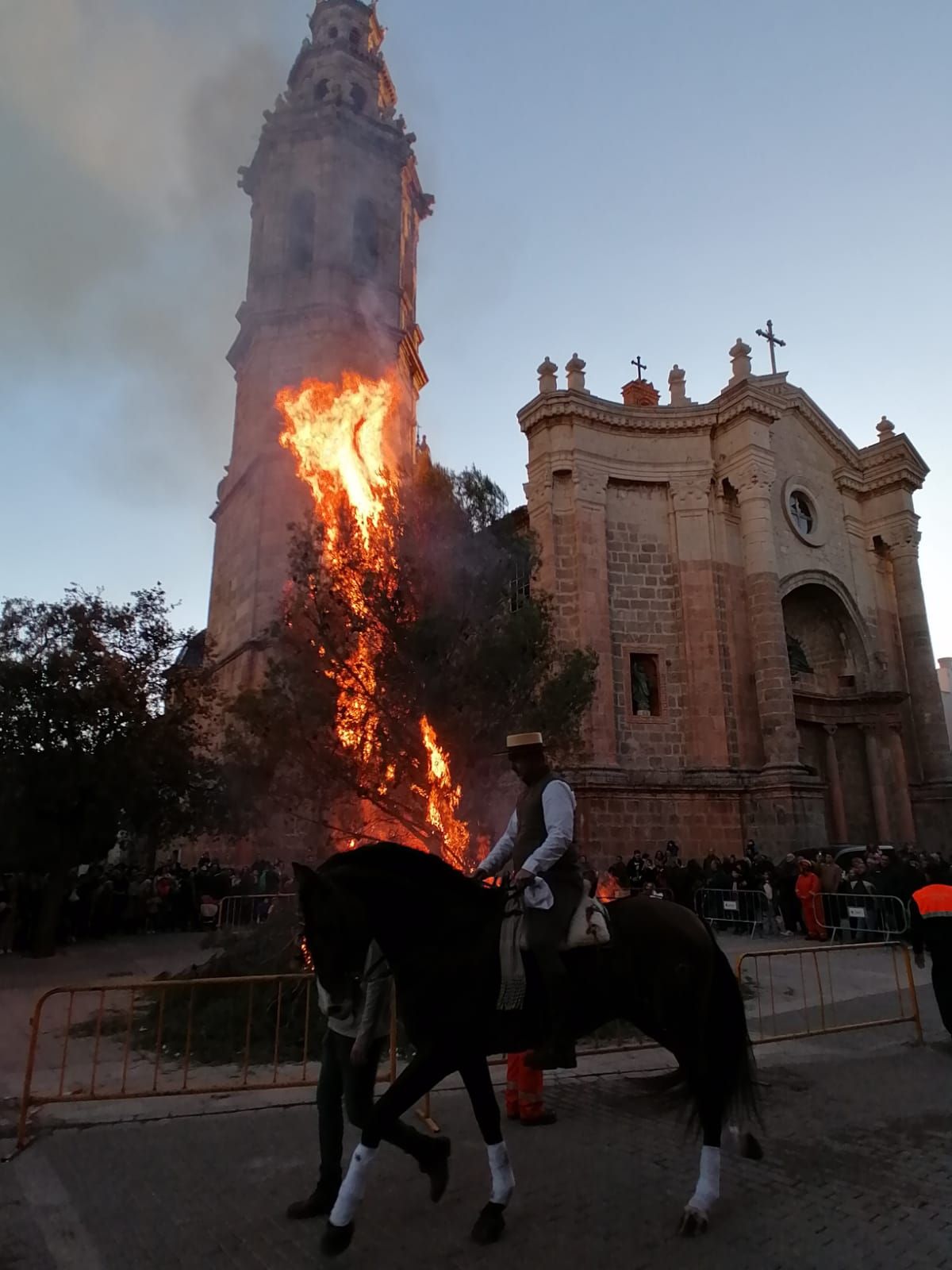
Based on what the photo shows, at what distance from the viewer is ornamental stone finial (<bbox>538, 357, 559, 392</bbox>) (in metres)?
25.1

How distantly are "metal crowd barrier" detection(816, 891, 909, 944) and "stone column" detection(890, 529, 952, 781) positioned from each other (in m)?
14.9

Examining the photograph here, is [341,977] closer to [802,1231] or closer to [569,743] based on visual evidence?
[802,1231]

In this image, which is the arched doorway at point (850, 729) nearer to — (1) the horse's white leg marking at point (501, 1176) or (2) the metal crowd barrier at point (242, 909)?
(2) the metal crowd barrier at point (242, 909)

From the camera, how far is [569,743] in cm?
1495

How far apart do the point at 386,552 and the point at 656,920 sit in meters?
10.9

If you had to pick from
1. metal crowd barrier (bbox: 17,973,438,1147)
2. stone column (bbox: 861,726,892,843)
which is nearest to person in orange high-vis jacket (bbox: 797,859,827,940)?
metal crowd barrier (bbox: 17,973,438,1147)

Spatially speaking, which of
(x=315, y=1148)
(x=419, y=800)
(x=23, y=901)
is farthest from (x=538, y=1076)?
(x=23, y=901)

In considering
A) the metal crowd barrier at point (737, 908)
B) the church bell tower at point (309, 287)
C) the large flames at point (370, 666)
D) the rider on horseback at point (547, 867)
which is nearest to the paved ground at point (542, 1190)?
the rider on horseback at point (547, 867)

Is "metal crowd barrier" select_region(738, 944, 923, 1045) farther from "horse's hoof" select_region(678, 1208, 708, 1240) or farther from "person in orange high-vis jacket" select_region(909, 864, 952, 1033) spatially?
"horse's hoof" select_region(678, 1208, 708, 1240)

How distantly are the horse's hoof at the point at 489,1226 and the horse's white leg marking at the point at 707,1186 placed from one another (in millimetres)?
950

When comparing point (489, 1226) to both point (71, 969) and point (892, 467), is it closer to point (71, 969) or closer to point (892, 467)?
point (71, 969)

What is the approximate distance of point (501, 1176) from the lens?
156 inches

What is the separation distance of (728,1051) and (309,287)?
94.3 ft

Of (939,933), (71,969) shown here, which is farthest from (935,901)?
(71,969)
